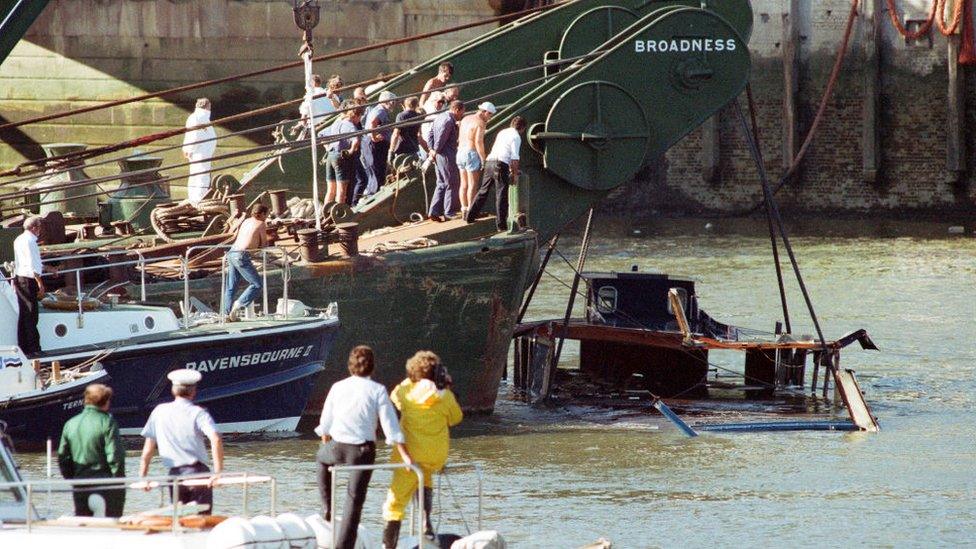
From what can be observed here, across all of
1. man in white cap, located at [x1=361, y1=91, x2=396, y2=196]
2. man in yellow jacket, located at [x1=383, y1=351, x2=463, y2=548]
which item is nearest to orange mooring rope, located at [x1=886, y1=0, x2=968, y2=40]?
man in white cap, located at [x1=361, y1=91, x2=396, y2=196]

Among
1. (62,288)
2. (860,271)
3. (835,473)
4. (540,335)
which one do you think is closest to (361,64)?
(860,271)

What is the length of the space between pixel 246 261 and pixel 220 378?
1.26m

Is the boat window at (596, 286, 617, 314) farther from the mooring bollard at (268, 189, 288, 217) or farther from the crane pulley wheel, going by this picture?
the mooring bollard at (268, 189, 288, 217)

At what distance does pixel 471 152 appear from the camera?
1950cm

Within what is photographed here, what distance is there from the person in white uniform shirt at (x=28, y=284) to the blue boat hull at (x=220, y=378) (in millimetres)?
362

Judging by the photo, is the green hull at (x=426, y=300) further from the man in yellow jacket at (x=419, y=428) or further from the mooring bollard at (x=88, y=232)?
the man in yellow jacket at (x=419, y=428)

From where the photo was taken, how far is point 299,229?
18906 millimetres

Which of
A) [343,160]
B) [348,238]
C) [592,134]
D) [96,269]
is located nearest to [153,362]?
[96,269]

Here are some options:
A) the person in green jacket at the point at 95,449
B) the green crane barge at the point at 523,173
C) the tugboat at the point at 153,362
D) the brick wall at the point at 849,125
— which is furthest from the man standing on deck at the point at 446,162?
the brick wall at the point at 849,125

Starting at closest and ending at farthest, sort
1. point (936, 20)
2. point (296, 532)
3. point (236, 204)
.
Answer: point (296, 532)
point (236, 204)
point (936, 20)

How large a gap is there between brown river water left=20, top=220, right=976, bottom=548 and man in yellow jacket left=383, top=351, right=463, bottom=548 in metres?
0.70

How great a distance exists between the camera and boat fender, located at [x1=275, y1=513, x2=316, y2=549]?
10078 millimetres

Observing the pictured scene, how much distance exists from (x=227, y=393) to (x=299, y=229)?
2.51 meters

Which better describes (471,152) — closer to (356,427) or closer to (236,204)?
(236,204)
